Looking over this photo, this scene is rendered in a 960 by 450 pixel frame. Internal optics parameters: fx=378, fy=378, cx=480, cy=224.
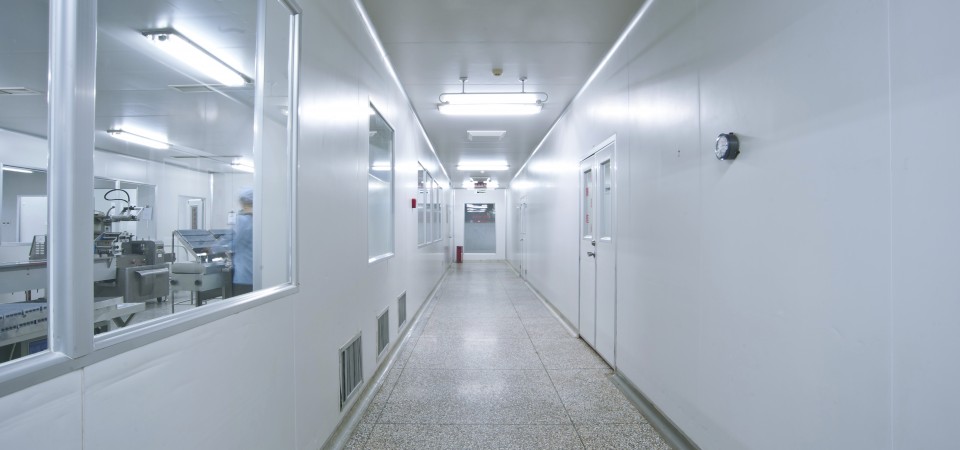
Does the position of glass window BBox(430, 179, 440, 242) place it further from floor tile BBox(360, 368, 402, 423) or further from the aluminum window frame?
the aluminum window frame

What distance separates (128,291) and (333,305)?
993mm

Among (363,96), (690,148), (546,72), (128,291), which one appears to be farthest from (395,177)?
(690,148)

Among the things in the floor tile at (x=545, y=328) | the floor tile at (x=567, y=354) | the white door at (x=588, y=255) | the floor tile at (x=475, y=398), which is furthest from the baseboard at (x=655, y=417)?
the floor tile at (x=545, y=328)

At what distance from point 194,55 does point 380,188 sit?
1.89m

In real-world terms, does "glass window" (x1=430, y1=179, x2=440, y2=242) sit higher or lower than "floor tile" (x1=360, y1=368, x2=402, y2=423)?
higher

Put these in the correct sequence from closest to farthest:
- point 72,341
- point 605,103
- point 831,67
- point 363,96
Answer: point 72,341, point 831,67, point 363,96, point 605,103

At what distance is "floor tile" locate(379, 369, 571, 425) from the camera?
2707mm

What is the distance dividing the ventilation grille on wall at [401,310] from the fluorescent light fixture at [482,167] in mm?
6157

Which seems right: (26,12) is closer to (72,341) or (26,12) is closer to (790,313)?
(72,341)

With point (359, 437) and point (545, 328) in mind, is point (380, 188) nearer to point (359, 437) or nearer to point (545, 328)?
point (359, 437)

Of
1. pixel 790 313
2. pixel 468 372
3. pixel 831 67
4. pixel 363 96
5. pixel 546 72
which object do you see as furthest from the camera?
pixel 546 72

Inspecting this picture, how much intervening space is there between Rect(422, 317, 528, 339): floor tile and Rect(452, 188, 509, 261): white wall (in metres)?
9.86

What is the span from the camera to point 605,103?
385 centimetres

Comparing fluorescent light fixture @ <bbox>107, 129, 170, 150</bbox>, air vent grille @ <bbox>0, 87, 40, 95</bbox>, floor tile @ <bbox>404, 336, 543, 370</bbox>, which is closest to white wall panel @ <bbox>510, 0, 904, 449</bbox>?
floor tile @ <bbox>404, 336, 543, 370</bbox>
